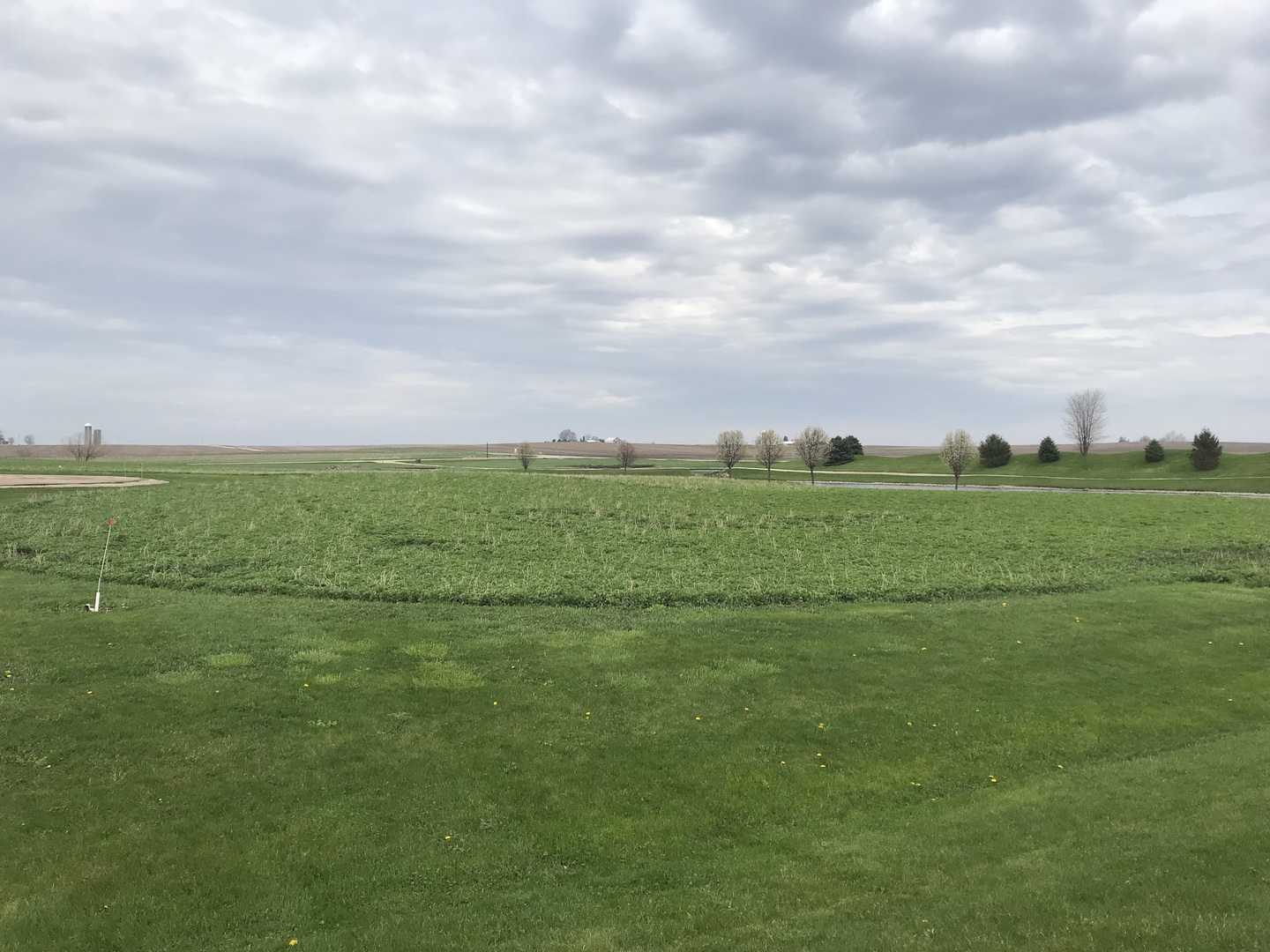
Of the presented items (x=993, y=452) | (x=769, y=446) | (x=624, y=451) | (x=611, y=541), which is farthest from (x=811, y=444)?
(x=611, y=541)

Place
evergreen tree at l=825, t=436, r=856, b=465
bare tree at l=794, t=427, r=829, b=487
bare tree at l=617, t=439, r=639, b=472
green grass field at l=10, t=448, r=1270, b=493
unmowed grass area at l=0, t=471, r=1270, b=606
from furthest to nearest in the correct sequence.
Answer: bare tree at l=617, t=439, r=639, b=472 < evergreen tree at l=825, t=436, r=856, b=465 < bare tree at l=794, t=427, r=829, b=487 < green grass field at l=10, t=448, r=1270, b=493 < unmowed grass area at l=0, t=471, r=1270, b=606

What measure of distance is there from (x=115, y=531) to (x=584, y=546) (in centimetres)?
2007

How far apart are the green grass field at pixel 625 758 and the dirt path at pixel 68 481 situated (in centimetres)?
2646

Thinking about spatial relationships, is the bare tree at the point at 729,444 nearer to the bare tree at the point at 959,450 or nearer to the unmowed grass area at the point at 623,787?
the bare tree at the point at 959,450

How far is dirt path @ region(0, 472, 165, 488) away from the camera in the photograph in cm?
4666

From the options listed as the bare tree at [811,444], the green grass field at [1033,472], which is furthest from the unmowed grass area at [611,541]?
the bare tree at [811,444]

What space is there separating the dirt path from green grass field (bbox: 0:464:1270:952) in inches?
1042

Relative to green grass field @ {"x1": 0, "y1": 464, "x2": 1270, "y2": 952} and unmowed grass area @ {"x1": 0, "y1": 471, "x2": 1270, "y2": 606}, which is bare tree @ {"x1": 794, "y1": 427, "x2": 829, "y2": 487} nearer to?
unmowed grass area @ {"x1": 0, "y1": 471, "x2": 1270, "y2": 606}

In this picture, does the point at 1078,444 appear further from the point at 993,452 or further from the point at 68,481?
the point at 68,481

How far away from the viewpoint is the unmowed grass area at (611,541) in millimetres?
24156

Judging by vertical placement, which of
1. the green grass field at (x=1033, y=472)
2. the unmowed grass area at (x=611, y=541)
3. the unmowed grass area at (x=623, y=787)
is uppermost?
the green grass field at (x=1033, y=472)

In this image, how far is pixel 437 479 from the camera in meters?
51.7

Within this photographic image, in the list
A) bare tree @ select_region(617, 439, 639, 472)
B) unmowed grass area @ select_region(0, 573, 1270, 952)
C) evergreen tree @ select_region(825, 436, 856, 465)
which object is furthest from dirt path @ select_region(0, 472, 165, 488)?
evergreen tree @ select_region(825, 436, 856, 465)

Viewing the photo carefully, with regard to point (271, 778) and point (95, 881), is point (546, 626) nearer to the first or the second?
point (271, 778)
